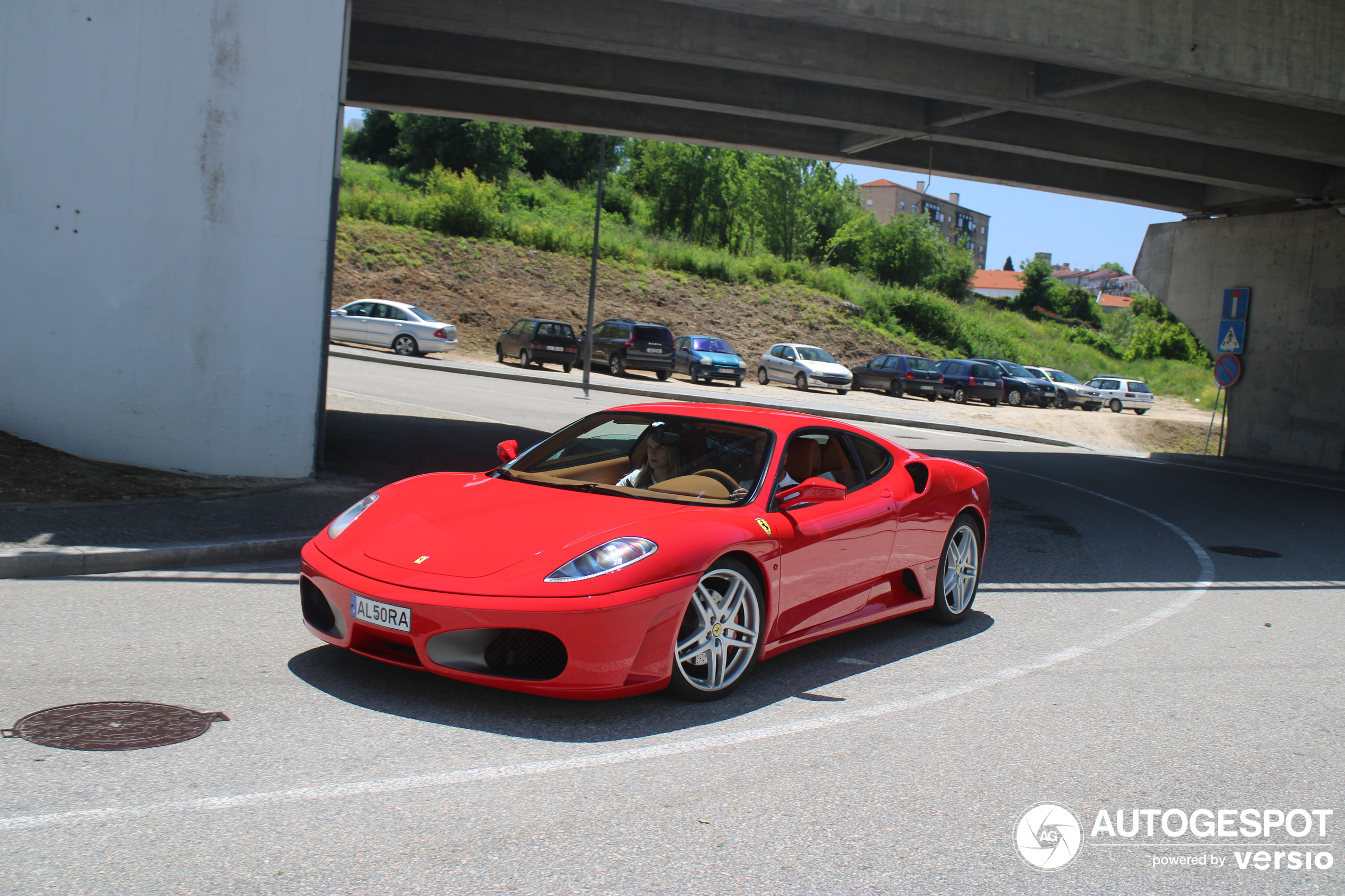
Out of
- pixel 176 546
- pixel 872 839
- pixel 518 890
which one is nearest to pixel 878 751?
pixel 872 839

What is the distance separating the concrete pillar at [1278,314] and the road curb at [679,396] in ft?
12.0

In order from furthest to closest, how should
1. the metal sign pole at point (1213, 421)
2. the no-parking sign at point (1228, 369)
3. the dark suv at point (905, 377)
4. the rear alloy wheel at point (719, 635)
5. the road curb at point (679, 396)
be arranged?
the dark suv at point (905, 377)
the road curb at point (679, 396)
the metal sign pole at point (1213, 421)
the no-parking sign at point (1228, 369)
the rear alloy wheel at point (719, 635)

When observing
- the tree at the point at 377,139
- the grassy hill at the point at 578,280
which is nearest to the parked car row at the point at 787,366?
the grassy hill at the point at 578,280

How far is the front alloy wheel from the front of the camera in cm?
654

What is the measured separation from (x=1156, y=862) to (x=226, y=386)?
8.50 m

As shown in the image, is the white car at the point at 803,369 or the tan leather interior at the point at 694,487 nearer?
the tan leather interior at the point at 694,487

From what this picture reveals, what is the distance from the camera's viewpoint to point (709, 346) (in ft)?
120

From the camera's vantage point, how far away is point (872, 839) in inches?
137

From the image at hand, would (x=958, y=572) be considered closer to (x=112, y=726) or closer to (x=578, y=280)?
(x=112, y=726)

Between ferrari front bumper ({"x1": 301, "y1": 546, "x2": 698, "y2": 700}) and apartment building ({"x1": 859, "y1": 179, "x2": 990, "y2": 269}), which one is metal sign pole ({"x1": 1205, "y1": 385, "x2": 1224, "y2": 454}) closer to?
ferrari front bumper ({"x1": 301, "y1": 546, "x2": 698, "y2": 700})

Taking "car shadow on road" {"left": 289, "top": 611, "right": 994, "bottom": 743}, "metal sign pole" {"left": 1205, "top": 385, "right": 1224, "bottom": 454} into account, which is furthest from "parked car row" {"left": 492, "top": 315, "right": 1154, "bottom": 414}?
"car shadow on road" {"left": 289, "top": 611, "right": 994, "bottom": 743}

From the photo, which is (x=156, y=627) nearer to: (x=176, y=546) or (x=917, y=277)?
(x=176, y=546)

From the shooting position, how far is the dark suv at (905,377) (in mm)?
40281

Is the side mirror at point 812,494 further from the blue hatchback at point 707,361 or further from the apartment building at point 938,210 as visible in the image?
the apartment building at point 938,210
